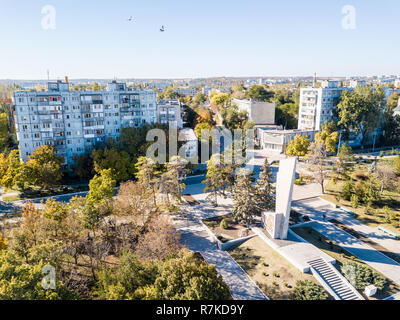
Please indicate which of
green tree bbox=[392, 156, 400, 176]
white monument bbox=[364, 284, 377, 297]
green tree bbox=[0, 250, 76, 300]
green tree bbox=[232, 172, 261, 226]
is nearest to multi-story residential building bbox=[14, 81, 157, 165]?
green tree bbox=[232, 172, 261, 226]

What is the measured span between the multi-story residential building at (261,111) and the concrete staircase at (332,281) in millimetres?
44003

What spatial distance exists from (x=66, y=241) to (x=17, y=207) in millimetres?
15093

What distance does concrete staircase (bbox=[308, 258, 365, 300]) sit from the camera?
62.6 ft

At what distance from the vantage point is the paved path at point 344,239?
71.7 ft

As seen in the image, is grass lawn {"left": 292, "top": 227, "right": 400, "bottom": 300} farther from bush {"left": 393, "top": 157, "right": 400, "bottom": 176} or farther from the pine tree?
bush {"left": 393, "top": 157, "right": 400, "bottom": 176}

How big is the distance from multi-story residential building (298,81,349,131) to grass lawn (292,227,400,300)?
32563 millimetres

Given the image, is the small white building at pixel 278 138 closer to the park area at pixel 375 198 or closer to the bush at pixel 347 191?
the park area at pixel 375 198

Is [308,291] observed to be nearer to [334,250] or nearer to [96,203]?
[334,250]

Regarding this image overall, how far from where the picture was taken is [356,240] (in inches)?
1008

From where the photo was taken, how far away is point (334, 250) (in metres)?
23.9

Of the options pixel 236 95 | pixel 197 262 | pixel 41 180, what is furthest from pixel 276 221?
pixel 236 95
